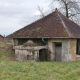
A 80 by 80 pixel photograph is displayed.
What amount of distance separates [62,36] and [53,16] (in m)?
4.03

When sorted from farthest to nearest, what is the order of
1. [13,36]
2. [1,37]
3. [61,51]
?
1. [1,37]
2. [13,36]
3. [61,51]

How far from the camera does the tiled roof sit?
1692cm

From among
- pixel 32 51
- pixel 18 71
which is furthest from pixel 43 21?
pixel 18 71

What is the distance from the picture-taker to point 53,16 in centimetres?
1972

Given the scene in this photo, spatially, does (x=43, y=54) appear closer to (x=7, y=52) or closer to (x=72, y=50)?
(x=72, y=50)

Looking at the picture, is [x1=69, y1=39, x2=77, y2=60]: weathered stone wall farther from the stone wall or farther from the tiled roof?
the tiled roof

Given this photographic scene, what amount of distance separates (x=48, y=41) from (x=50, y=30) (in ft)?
3.56

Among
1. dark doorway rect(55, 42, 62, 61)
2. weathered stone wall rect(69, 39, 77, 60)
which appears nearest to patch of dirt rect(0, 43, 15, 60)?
dark doorway rect(55, 42, 62, 61)

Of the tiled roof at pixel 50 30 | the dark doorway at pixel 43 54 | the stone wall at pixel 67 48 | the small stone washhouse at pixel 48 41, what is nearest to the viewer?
the small stone washhouse at pixel 48 41

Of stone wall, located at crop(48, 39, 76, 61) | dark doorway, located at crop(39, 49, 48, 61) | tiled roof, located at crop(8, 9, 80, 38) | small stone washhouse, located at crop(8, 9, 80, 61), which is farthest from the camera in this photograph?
dark doorway, located at crop(39, 49, 48, 61)

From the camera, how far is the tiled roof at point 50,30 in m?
16.9

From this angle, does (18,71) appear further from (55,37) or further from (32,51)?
(55,37)

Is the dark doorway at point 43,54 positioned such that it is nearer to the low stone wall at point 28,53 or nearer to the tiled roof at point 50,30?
the low stone wall at point 28,53

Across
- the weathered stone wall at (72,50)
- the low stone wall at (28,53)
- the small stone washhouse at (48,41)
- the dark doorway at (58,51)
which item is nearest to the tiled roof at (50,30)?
the small stone washhouse at (48,41)
